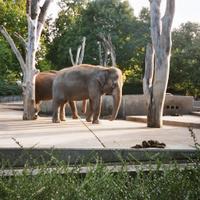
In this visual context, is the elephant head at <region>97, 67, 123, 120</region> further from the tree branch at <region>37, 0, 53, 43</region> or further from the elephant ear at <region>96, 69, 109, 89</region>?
the tree branch at <region>37, 0, 53, 43</region>

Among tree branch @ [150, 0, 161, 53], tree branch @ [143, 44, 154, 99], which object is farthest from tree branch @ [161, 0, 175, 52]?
tree branch @ [143, 44, 154, 99]

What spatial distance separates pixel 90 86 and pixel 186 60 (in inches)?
1031

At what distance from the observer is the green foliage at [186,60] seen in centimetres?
4025

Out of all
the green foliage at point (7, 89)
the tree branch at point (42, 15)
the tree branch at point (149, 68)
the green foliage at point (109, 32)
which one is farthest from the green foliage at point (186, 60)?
the tree branch at point (42, 15)

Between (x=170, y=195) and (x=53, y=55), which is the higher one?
(x=53, y=55)

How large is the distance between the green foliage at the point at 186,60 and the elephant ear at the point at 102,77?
25083 millimetres

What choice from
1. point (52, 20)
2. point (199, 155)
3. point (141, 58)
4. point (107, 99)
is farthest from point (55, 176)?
point (52, 20)

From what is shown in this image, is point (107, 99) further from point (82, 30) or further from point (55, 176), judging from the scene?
point (82, 30)

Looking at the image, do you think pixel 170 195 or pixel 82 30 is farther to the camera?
pixel 82 30

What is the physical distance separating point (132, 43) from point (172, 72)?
5527mm

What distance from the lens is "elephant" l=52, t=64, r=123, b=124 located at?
1520 centimetres

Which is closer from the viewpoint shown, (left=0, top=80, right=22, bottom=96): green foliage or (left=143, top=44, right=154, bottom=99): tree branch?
(left=143, top=44, right=154, bottom=99): tree branch

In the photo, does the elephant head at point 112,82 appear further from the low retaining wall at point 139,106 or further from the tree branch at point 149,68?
the low retaining wall at point 139,106

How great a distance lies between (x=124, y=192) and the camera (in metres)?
3.50
